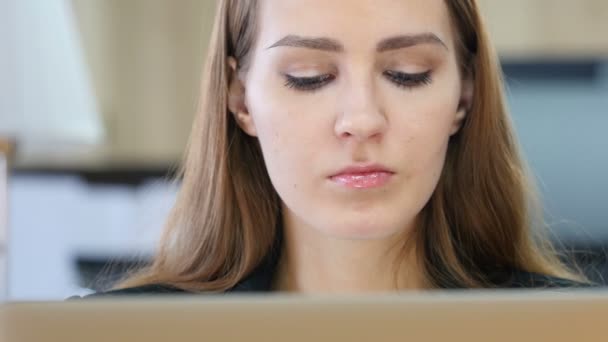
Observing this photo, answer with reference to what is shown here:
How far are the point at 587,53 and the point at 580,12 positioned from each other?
118mm

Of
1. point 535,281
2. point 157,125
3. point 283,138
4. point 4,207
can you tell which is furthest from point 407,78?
point 157,125

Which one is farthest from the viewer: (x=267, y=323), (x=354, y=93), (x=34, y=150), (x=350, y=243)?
(x=34, y=150)

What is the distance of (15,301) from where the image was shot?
0.38 meters

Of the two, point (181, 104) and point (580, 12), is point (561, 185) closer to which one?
point (580, 12)

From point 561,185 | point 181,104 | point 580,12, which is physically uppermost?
point 580,12

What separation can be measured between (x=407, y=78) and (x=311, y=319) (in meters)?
0.60

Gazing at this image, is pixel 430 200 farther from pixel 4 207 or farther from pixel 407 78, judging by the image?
pixel 4 207

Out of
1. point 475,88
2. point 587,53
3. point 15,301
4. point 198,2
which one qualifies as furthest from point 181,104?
point 15,301

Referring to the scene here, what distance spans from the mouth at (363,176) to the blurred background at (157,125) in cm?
189

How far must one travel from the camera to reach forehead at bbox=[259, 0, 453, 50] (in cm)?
93

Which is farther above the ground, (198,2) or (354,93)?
(198,2)

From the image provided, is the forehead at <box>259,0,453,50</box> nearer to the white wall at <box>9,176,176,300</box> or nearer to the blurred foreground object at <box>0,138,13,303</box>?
the blurred foreground object at <box>0,138,13,303</box>

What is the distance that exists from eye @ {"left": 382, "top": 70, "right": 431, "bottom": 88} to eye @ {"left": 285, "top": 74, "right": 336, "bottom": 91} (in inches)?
2.2

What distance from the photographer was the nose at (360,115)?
88 cm
